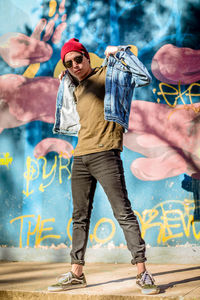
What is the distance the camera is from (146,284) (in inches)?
112

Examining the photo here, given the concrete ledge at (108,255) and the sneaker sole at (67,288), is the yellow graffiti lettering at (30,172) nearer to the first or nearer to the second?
the concrete ledge at (108,255)

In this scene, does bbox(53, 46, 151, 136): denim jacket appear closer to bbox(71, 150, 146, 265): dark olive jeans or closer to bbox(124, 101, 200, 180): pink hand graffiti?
bbox(71, 150, 146, 265): dark olive jeans

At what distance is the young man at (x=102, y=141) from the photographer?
2.99 metres

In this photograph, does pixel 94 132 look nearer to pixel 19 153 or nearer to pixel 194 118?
pixel 194 118

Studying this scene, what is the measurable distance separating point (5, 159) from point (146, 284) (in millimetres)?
3007

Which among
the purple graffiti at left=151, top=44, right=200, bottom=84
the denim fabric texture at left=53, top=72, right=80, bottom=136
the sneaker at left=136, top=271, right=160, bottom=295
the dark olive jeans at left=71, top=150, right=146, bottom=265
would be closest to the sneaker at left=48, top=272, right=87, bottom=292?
the dark olive jeans at left=71, top=150, right=146, bottom=265

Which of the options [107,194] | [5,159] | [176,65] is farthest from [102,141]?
[5,159]

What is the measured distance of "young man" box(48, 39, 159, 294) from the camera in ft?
9.80

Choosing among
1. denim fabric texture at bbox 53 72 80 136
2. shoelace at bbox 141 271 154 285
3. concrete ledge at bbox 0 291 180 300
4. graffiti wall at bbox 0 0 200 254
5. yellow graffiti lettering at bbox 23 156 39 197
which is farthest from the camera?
yellow graffiti lettering at bbox 23 156 39 197

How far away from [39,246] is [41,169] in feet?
3.15

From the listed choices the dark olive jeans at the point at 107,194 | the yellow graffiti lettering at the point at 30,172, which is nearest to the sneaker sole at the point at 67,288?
the dark olive jeans at the point at 107,194

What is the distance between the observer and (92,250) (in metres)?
4.73

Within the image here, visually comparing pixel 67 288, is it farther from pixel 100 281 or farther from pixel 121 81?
pixel 121 81

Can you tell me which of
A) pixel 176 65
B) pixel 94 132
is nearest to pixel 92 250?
pixel 94 132
